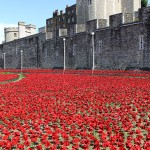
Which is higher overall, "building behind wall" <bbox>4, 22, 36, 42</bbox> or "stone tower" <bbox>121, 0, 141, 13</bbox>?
"stone tower" <bbox>121, 0, 141, 13</bbox>

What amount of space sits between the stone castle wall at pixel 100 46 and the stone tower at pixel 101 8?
5.18m

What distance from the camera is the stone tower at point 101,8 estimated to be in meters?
48.2

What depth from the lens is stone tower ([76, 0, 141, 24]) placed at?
1900 inches

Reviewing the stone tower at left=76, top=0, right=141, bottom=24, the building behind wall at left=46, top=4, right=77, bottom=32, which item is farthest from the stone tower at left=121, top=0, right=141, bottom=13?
the building behind wall at left=46, top=4, right=77, bottom=32

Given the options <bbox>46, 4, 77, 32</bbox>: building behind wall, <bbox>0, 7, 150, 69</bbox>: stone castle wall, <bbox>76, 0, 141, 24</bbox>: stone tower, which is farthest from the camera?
<bbox>46, 4, 77, 32</bbox>: building behind wall

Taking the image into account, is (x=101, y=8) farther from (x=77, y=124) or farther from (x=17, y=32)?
(x=77, y=124)

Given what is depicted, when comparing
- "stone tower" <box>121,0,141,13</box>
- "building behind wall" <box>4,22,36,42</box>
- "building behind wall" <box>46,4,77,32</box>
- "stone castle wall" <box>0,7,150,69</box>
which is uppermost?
"building behind wall" <box>46,4,77,32</box>

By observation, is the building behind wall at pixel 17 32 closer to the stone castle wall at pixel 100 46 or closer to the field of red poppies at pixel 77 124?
the stone castle wall at pixel 100 46

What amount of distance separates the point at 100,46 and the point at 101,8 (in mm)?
12753

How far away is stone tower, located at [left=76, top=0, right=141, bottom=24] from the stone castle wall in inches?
204

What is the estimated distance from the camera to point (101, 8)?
4834 centimetres

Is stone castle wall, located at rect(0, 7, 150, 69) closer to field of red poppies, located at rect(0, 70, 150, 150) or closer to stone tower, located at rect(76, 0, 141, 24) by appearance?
stone tower, located at rect(76, 0, 141, 24)

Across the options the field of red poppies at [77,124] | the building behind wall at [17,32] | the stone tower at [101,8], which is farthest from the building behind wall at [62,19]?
the field of red poppies at [77,124]

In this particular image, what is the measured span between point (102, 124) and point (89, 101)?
3890 millimetres
